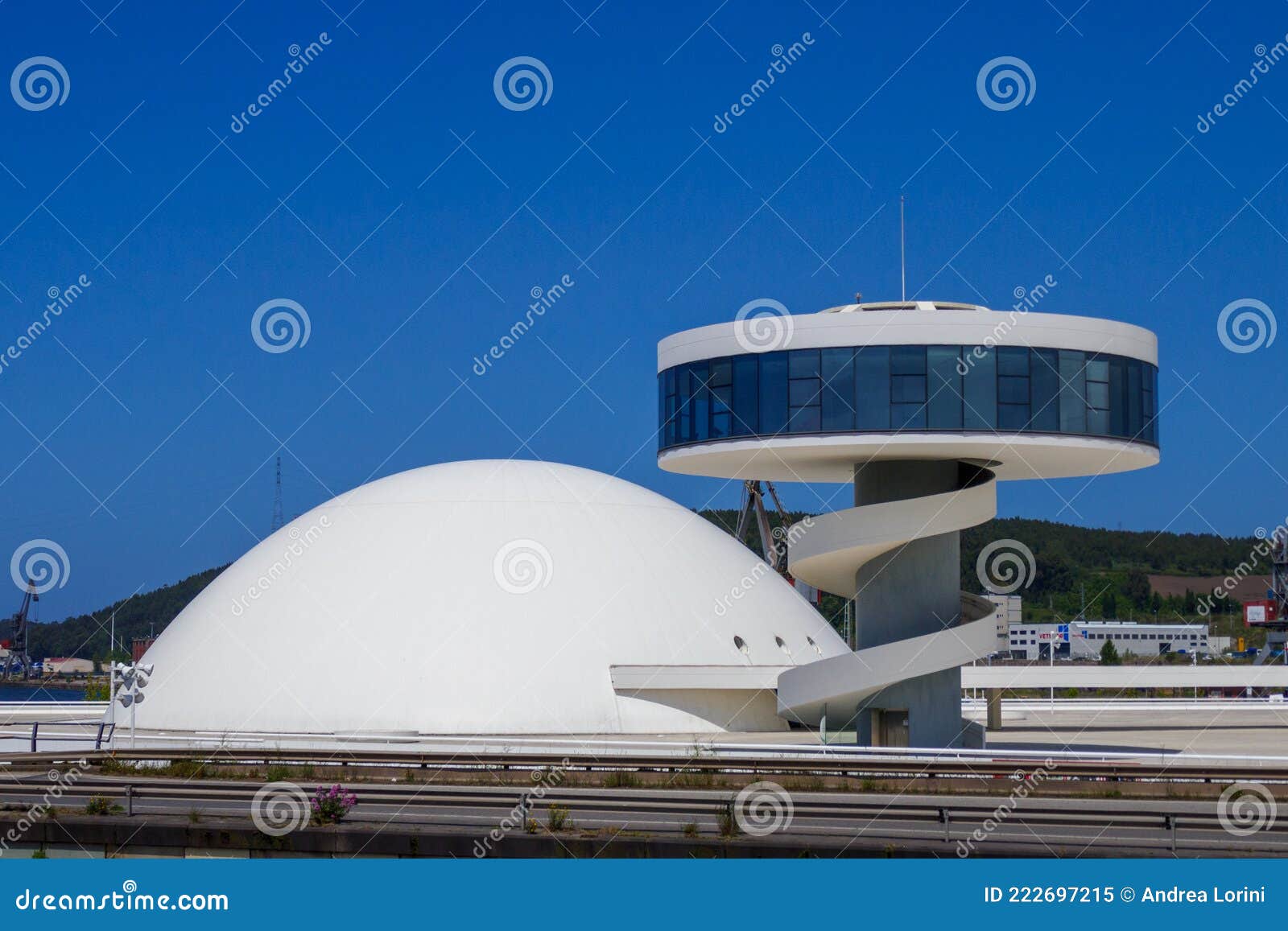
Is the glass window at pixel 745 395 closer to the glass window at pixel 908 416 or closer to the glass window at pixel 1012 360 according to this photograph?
the glass window at pixel 908 416

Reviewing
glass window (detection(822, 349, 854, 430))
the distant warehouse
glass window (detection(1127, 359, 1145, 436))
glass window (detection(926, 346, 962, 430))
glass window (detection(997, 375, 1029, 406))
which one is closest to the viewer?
glass window (detection(926, 346, 962, 430))

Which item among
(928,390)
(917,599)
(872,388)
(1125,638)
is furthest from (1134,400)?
(1125,638)

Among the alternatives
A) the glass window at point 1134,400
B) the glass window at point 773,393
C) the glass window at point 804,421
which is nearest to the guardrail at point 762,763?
the glass window at point 804,421

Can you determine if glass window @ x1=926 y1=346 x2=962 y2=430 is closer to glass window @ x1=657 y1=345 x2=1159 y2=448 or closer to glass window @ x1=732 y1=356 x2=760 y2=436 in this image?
glass window @ x1=657 y1=345 x2=1159 y2=448

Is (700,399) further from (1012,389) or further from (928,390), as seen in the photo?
(1012,389)

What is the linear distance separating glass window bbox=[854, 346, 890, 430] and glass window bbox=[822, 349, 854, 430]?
0.42 ft

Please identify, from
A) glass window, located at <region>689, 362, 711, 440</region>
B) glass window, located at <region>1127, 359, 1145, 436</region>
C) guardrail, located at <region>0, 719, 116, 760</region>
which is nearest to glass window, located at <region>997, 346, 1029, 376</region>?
glass window, located at <region>1127, 359, 1145, 436</region>

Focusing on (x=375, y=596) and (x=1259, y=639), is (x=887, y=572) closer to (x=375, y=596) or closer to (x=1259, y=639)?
(x=375, y=596)

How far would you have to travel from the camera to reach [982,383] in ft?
124

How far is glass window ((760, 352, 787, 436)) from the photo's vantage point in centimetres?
3866

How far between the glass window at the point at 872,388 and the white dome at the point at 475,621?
12077 mm

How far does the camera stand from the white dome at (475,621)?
148ft

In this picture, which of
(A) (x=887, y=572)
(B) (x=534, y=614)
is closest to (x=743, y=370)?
(A) (x=887, y=572)

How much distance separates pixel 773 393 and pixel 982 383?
4800mm
